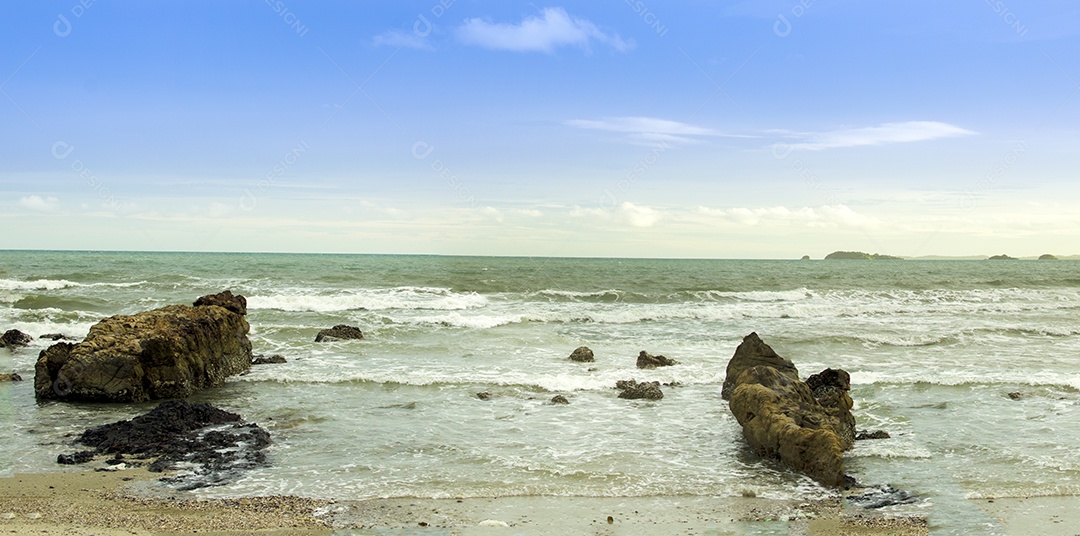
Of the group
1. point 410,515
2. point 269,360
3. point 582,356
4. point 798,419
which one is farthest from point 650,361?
point 410,515

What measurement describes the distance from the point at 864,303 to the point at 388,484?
105ft

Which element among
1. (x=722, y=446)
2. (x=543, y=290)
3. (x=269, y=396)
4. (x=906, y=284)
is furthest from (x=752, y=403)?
(x=906, y=284)

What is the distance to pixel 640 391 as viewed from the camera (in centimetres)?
1331

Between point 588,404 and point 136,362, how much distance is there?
7387 millimetres

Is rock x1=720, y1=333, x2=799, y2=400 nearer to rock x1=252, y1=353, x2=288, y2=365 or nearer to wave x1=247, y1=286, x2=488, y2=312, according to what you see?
rock x1=252, y1=353, x2=288, y2=365

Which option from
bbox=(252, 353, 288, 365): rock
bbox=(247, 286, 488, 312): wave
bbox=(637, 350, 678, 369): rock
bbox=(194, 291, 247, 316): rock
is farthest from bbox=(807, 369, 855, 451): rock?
bbox=(247, 286, 488, 312): wave

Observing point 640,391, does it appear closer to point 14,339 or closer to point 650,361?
point 650,361

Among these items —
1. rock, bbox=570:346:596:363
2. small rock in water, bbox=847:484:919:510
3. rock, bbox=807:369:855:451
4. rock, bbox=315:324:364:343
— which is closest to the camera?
small rock in water, bbox=847:484:919:510

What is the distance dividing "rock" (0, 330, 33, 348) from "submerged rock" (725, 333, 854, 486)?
16.8m

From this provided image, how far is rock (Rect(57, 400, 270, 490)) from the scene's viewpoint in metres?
8.81

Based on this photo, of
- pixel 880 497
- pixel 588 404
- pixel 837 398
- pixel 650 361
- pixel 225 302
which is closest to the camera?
pixel 880 497

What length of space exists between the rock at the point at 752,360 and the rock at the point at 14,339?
1621 cm

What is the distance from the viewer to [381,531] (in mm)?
6883

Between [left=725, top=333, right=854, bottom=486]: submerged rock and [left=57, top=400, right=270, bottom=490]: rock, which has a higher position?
[left=725, top=333, right=854, bottom=486]: submerged rock
